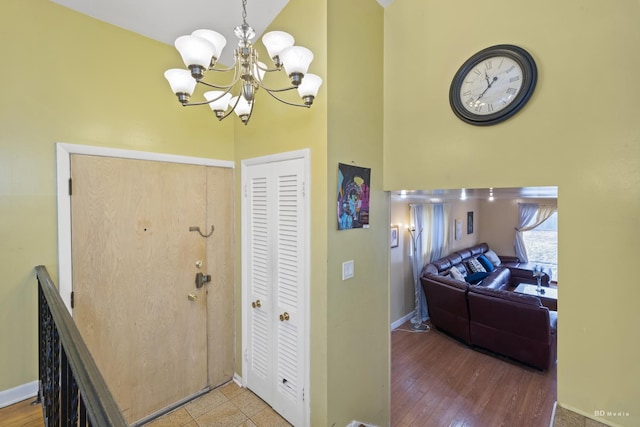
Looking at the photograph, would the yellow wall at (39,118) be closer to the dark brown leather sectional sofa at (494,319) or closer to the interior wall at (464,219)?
the dark brown leather sectional sofa at (494,319)

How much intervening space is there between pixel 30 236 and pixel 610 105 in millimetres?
3188

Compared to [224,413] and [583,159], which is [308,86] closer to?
[583,159]

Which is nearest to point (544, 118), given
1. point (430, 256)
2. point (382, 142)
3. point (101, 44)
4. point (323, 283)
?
point (382, 142)

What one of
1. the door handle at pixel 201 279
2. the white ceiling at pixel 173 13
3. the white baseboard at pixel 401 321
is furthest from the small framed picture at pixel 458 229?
the door handle at pixel 201 279

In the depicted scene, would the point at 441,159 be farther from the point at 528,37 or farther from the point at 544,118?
the point at 528,37

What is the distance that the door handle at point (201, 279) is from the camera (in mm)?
2348

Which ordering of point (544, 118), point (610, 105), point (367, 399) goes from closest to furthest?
point (610, 105), point (544, 118), point (367, 399)

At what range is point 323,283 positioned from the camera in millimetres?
1812

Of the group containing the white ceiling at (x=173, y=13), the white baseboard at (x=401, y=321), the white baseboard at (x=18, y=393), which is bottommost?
the white baseboard at (x=401, y=321)

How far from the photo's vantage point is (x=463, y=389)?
9.86ft

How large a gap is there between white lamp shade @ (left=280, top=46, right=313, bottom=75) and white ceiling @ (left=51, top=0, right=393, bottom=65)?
1.19 meters

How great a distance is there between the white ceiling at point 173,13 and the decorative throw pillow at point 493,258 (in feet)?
20.3

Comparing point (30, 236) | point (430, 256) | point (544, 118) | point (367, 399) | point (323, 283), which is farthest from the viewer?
point (430, 256)

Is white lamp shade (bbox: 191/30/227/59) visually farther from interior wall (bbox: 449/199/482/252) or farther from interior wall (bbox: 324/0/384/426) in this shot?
interior wall (bbox: 449/199/482/252)
